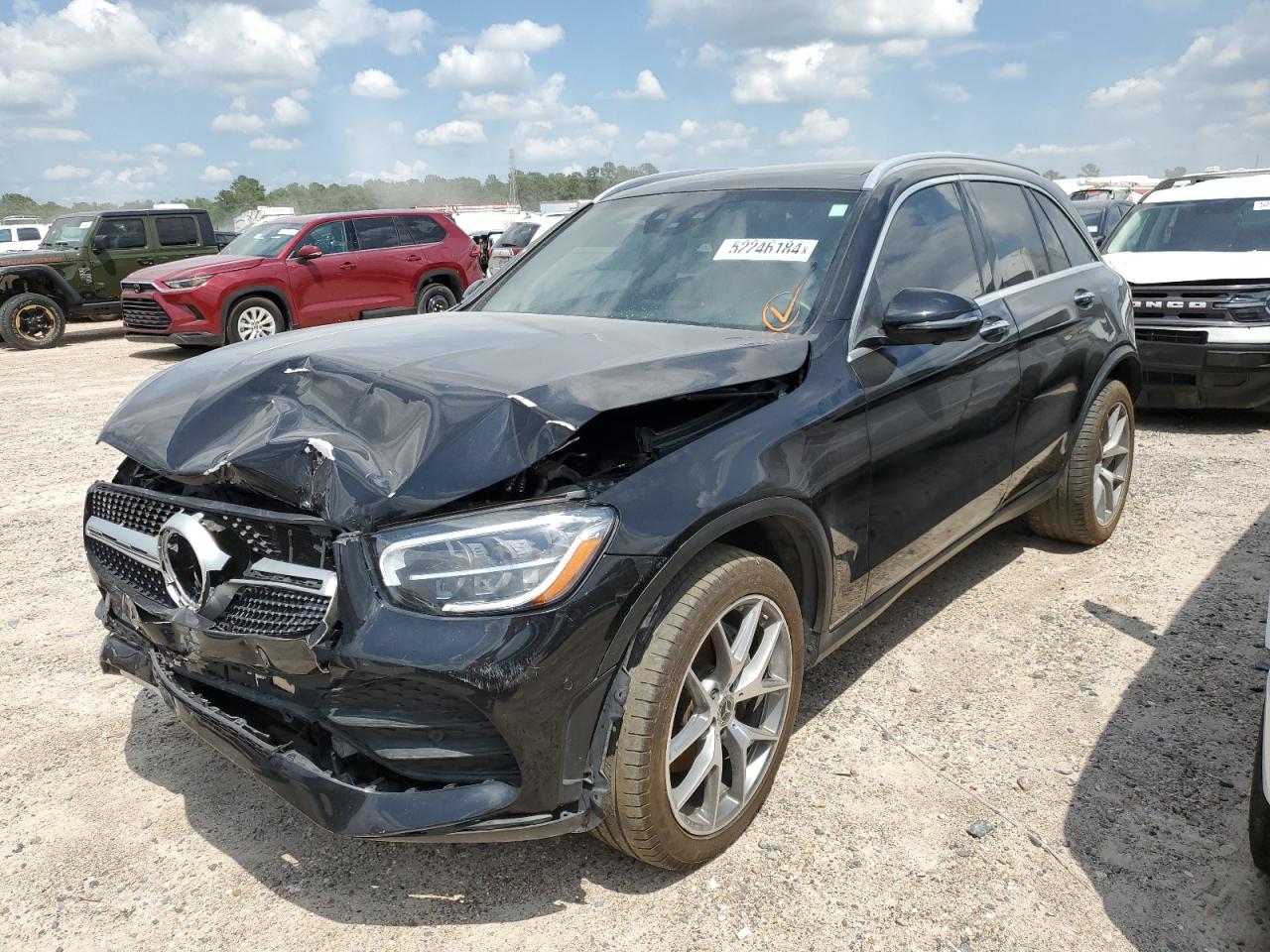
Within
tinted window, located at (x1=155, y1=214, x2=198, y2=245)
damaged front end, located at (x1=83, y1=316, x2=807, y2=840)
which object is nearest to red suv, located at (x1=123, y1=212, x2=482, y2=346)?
tinted window, located at (x1=155, y1=214, x2=198, y2=245)

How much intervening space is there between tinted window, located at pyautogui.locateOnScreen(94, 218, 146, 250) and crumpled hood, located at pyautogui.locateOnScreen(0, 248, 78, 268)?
17.6 inches

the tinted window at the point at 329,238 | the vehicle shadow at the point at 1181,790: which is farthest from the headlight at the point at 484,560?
the tinted window at the point at 329,238

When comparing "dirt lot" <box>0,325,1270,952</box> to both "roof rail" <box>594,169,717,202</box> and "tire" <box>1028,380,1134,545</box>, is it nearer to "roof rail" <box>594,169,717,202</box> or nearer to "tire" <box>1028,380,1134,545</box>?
"tire" <box>1028,380,1134,545</box>

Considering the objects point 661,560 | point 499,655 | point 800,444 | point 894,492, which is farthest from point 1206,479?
point 499,655

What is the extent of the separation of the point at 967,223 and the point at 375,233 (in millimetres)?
11150

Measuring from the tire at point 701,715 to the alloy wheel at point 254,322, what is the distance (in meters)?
11.2

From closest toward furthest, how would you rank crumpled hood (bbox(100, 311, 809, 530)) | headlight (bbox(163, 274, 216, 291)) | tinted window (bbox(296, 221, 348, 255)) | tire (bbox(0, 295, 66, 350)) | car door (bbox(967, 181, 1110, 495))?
crumpled hood (bbox(100, 311, 809, 530))
car door (bbox(967, 181, 1110, 495))
headlight (bbox(163, 274, 216, 291))
tinted window (bbox(296, 221, 348, 255))
tire (bbox(0, 295, 66, 350))

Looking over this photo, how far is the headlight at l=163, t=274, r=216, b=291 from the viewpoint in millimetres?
12133

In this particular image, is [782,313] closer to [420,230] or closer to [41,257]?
[420,230]

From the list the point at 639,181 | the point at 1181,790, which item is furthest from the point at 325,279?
the point at 1181,790

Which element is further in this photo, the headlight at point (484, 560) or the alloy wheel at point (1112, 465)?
the alloy wheel at point (1112, 465)

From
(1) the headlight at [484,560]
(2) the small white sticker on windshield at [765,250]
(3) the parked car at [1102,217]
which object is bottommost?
(3) the parked car at [1102,217]

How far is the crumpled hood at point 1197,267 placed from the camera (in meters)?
7.14

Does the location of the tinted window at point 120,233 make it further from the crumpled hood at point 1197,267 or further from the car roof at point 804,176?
the crumpled hood at point 1197,267
